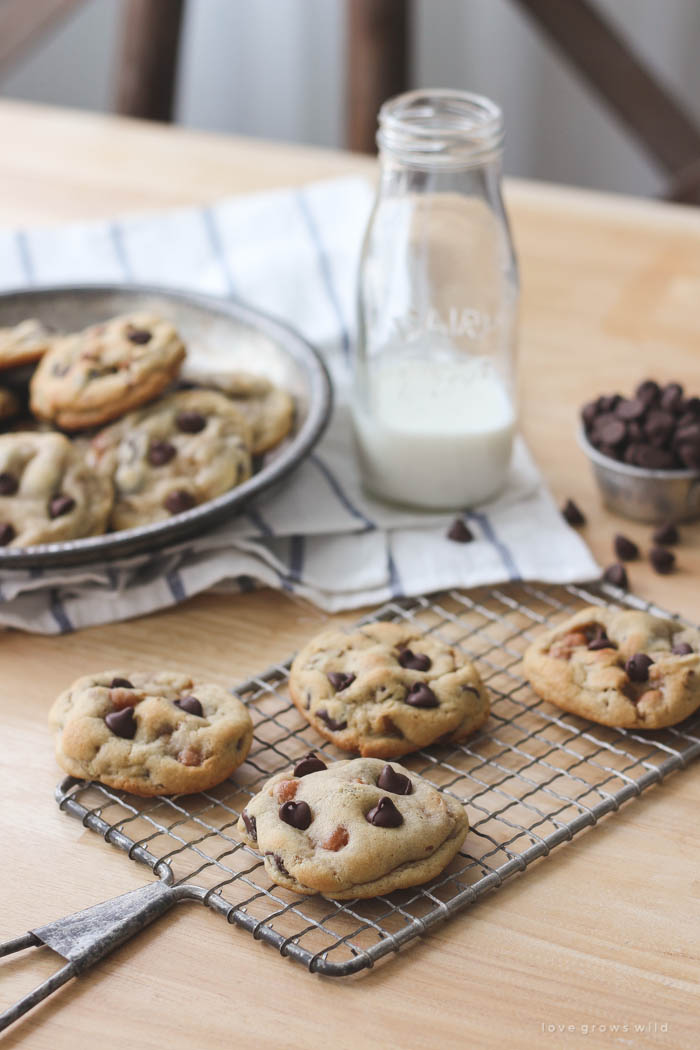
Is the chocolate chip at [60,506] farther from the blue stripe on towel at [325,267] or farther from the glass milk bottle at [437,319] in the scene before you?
the blue stripe on towel at [325,267]

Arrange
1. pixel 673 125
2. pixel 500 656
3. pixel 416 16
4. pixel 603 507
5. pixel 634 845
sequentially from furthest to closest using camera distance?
pixel 416 16 → pixel 673 125 → pixel 603 507 → pixel 500 656 → pixel 634 845

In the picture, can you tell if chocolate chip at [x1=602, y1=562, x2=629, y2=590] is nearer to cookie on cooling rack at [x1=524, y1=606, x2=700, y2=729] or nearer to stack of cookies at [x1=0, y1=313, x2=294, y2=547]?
cookie on cooling rack at [x1=524, y1=606, x2=700, y2=729]

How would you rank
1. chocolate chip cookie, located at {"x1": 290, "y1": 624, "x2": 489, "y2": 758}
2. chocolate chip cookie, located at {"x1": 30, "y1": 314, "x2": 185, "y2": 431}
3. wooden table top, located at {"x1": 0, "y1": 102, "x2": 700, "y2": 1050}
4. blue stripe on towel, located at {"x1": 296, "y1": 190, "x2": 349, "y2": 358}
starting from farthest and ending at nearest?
blue stripe on towel, located at {"x1": 296, "y1": 190, "x2": 349, "y2": 358}
chocolate chip cookie, located at {"x1": 30, "y1": 314, "x2": 185, "y2": 431}
chocolate chip cookie, located at {"x1": 290, "y1": 624, "x2": 489, "y2": 758}
wooden table top, located at {"x1": 0, "y1": 102, "x2": 700, "y2": 1050}

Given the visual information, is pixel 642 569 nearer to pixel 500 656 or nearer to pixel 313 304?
pixel 500 656

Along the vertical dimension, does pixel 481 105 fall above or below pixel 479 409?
above

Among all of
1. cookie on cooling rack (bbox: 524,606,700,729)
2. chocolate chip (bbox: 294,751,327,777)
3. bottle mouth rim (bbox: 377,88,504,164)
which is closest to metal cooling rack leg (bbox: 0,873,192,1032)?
chocolate chip (bbox: 294,751,327,777)

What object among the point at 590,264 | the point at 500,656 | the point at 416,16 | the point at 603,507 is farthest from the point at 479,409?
the point at 416,16

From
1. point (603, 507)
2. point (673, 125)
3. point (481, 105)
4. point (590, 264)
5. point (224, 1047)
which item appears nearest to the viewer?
point (224, 1047)
